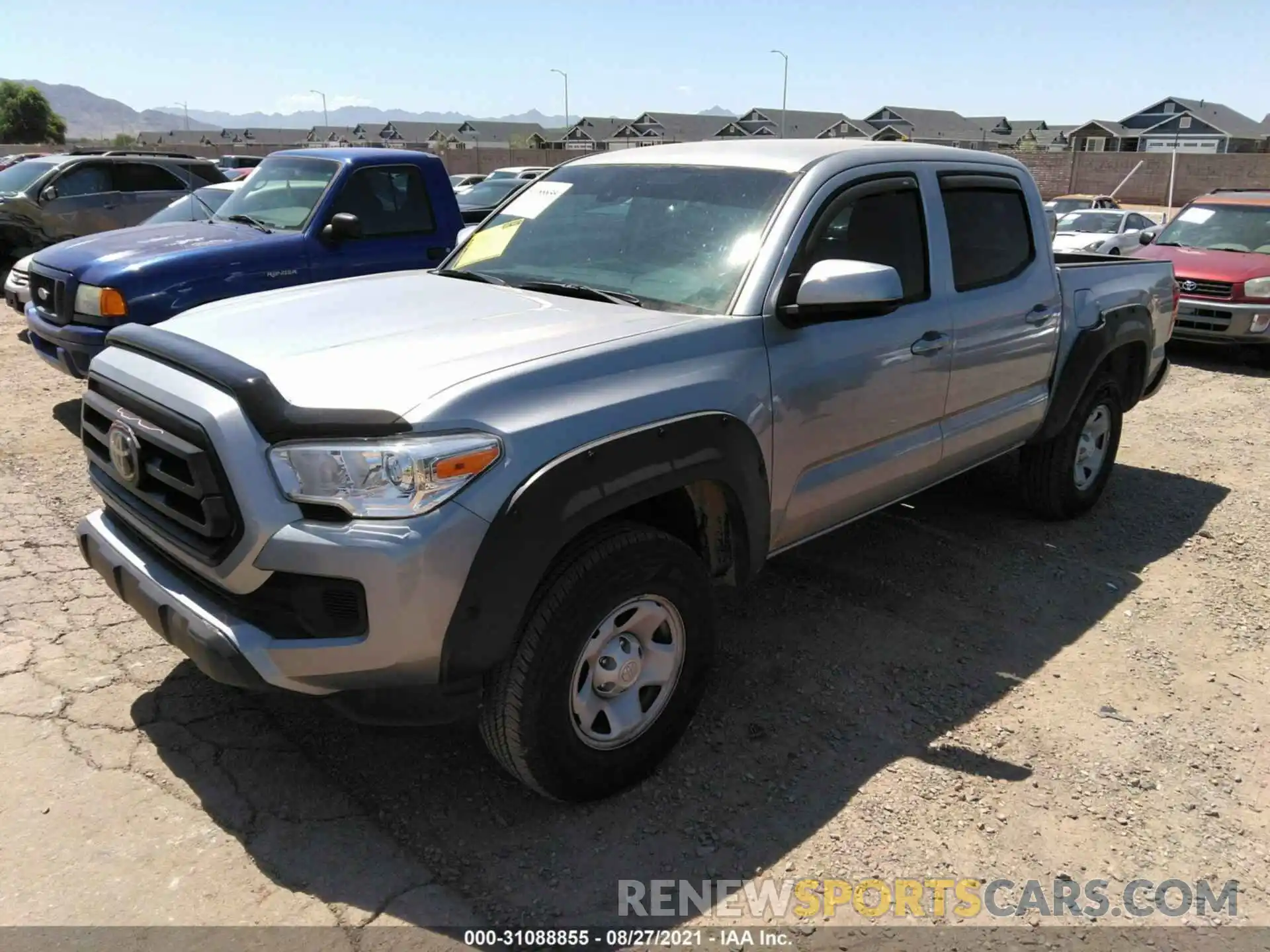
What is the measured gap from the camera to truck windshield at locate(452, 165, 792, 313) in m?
3.41

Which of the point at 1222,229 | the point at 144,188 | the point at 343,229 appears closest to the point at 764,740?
the point at 343,229

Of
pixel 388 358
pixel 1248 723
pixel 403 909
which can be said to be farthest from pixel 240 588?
pixel 1248 723

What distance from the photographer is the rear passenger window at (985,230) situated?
4.20m

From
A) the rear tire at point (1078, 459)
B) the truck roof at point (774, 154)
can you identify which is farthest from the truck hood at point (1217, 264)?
the truck roof at point (774, 154)

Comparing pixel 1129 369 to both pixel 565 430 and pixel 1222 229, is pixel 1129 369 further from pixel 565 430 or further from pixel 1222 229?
pixel 1222 229

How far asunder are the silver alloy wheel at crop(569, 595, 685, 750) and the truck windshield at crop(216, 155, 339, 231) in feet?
17.1

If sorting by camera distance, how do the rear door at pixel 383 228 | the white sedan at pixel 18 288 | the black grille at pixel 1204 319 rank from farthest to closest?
1. the black grille at pixel 1204 319
2. the white sedan at pixel 18 288
3. the rear door at pixel 383 228

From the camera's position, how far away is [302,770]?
10.1ft

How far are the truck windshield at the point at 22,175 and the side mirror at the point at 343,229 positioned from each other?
27.5ft

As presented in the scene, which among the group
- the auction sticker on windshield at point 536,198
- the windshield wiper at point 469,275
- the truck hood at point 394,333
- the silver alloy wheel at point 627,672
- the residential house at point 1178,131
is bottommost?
the silver alloy wheel at point 627,672

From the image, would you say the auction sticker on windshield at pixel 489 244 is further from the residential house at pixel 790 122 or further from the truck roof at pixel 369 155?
the residential house at pixel 790 122

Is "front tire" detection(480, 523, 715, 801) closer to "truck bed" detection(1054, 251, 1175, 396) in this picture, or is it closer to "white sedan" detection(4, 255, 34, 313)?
"truck bed" detection(1054, 251, 1175, 396)

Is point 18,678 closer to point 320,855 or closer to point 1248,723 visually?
point 320,855

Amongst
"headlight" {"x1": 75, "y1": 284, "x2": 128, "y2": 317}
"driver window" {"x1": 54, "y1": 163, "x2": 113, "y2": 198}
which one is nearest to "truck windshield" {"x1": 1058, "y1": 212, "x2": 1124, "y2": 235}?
"driver window" {"x1": 54, "y1": 163, "x2": 113, "y2": 198}
